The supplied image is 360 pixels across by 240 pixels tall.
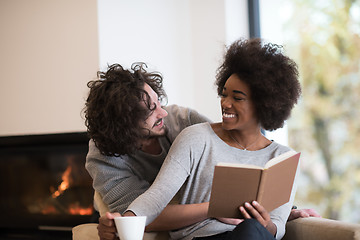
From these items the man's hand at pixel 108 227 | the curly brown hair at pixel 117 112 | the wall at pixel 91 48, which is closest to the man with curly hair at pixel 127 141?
the curly brown hair at pixel 117 112

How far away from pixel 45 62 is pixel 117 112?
165cm

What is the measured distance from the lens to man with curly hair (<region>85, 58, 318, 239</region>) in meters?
1.81

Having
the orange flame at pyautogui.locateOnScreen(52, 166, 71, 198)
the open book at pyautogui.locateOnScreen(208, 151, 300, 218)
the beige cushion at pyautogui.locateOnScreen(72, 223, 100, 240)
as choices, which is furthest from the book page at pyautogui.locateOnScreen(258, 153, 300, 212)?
the orange flame at pyautogui.locateOnScreen(52, 166, 71, 198)

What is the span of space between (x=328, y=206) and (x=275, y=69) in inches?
75.2

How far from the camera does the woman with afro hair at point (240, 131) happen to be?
1771 millimetres

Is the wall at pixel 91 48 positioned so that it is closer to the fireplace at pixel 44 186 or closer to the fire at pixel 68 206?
the fireplace at pixel 44 186

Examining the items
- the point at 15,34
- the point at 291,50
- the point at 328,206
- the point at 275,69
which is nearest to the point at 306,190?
the point at 328,206

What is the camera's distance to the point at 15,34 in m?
3.43

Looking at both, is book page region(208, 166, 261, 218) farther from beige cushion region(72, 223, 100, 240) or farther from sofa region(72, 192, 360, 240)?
beige cushion region(72, 223, 100, 240)

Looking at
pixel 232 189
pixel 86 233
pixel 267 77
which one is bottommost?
pixel 86 233

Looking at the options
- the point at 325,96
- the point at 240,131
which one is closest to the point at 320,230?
the point at 240,131

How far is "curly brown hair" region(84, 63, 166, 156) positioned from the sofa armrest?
2.28 ft

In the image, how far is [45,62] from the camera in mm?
3291

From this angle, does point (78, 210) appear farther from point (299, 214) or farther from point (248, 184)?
point (248, 184)
